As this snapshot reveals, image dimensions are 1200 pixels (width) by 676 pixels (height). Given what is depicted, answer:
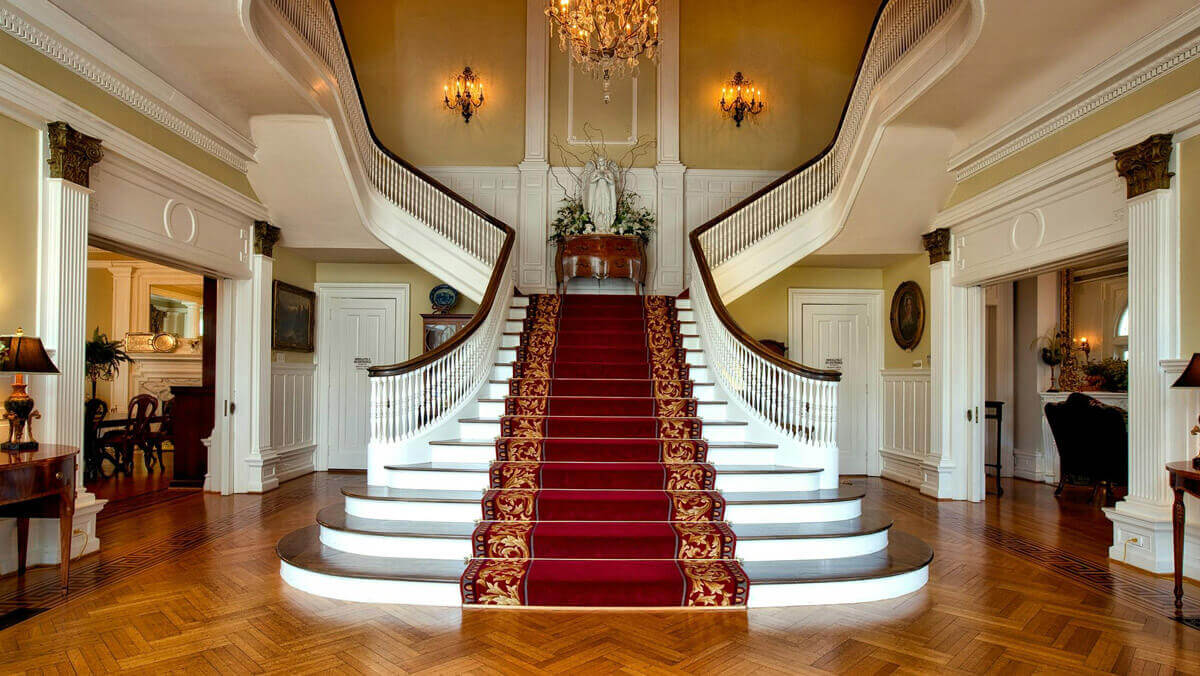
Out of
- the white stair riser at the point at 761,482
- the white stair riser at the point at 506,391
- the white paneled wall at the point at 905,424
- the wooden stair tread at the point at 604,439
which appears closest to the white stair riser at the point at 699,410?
the white stair riser at the point at 506,391

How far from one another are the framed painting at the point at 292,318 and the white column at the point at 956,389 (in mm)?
7131

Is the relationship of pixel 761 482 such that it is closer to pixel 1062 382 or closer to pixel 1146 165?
pixel 1146 165

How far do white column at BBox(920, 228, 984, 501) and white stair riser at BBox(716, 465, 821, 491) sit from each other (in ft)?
10.2

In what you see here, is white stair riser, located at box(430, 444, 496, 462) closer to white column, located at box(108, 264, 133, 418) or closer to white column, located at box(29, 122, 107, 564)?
white column, located at box(29, 122, 107, 564)

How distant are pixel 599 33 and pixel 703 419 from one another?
10.5 ft

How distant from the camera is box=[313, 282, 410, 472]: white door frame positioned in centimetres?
879

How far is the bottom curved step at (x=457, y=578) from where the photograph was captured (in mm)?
3703

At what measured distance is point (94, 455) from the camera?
27.0ft

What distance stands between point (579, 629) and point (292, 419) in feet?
19.7

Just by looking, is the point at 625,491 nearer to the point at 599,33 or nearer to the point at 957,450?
the point at 599,33

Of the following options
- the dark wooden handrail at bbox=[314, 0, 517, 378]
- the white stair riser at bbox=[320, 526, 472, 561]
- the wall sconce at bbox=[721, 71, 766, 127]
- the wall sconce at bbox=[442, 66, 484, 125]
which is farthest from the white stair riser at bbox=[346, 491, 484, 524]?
the wall sconce at bbox=[721, 71, 766, 127]

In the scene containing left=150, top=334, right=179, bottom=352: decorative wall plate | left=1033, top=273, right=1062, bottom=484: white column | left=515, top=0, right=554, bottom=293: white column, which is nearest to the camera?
left=1033, top=273, right=1062, bottom=484: white column

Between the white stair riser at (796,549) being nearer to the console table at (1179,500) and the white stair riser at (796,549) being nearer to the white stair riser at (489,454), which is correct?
the white stair riser at (489,454)

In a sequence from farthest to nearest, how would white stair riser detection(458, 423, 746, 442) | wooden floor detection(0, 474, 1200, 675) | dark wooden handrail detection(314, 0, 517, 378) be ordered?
white stair riser detection(458, 423, 746, 442)
dark wooden handrail detection(314, 0, 517, 378)
wooden floor detection(0, 474, 1200, 675)
